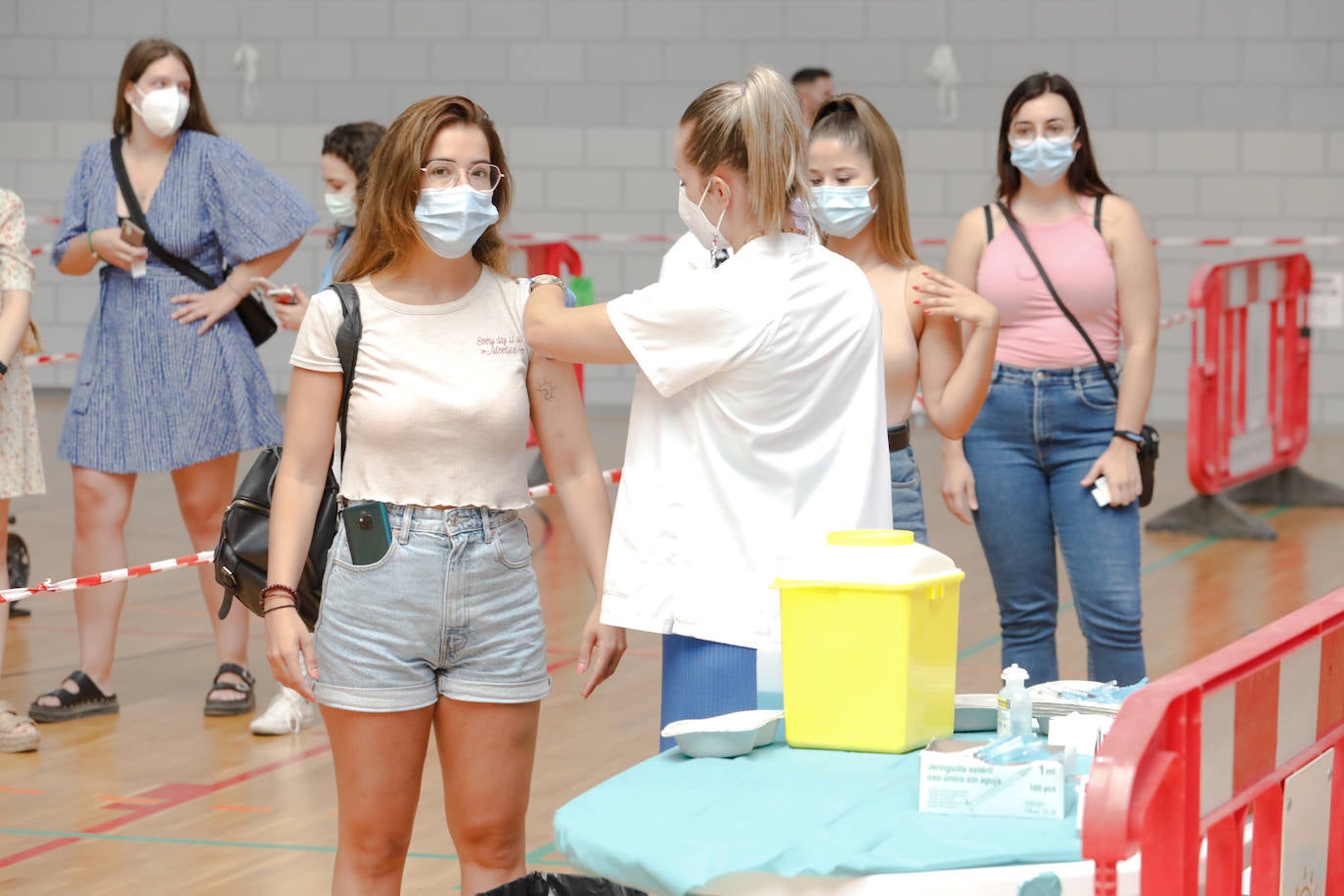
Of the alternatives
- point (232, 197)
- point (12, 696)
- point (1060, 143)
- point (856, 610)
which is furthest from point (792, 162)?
point (12, 696)

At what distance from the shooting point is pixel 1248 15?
10969mm

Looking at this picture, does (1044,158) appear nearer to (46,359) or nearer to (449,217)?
(449,217)

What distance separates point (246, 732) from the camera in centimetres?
477

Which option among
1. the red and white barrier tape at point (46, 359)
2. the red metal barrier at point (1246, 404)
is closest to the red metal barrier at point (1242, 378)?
the red metal barrier at point (1246, 404)

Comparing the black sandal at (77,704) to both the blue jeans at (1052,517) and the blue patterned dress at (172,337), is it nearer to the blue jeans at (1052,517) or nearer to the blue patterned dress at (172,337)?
the blue patterned dress at (172,337)

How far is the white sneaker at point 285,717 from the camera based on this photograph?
470 cm

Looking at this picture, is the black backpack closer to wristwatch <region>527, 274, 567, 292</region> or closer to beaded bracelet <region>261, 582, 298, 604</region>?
beaded bracelet <region>261, 582, 298, 604</region>

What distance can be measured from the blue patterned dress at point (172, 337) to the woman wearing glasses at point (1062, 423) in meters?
1.93

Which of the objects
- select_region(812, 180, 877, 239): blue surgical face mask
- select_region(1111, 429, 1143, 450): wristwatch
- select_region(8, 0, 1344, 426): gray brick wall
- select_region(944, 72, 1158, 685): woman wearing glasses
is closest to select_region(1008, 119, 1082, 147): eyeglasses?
select_region(944, 72, 1158, 685): woman wearing glasses

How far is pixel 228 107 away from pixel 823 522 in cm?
1062

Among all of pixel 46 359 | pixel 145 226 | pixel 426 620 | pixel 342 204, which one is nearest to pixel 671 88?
pixel 46 359

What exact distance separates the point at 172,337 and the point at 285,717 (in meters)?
1.03

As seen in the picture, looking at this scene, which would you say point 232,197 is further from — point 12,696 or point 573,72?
point 573,72

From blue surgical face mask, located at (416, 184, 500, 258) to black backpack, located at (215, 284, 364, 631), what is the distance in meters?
0.14
